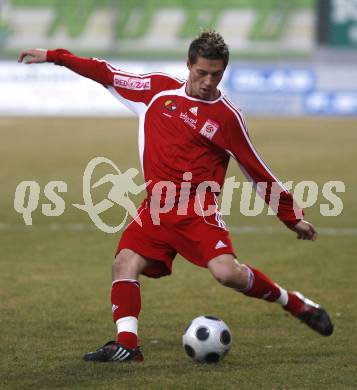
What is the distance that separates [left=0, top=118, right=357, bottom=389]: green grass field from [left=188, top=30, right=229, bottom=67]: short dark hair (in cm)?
194

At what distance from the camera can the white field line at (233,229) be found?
13.1 meters

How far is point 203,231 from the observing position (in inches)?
274

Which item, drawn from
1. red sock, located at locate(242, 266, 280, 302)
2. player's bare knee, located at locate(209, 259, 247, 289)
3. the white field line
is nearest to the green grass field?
the white field line

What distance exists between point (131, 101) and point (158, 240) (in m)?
0.97

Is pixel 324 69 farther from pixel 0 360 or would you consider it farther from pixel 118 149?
pixel 0 360

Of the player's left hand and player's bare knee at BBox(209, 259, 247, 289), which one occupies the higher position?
the player's left hand

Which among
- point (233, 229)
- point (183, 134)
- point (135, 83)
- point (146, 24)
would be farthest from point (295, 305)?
point (146, 24)

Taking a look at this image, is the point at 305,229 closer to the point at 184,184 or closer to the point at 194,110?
the point at 184,184

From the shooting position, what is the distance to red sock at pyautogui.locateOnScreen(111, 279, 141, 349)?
6.89 m

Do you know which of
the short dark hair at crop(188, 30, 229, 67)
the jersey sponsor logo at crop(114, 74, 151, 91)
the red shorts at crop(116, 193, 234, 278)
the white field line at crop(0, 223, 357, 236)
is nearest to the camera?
the short dark hair at crop(188, 30, 229, 67)

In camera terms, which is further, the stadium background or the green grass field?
the stadium background

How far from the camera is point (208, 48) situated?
671 cm

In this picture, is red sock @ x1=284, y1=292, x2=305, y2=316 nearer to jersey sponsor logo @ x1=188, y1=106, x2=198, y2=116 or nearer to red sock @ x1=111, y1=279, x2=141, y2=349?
red sock @ x1=111, y1=279, x2=141, y2=349

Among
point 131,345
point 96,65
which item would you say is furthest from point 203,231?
point 96,65
